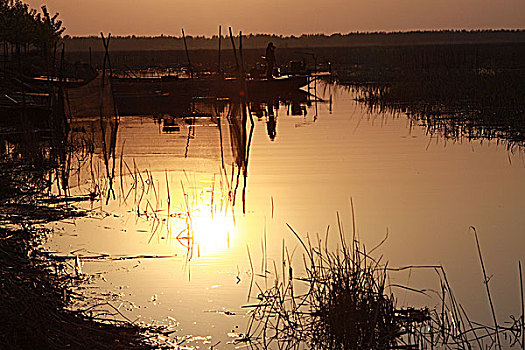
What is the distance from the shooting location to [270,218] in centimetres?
923

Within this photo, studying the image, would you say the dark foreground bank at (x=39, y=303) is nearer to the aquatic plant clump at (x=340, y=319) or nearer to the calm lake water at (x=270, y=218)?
the calm lake water at (x=270, y=218)

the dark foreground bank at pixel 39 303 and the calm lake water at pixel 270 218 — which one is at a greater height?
the dark foreground bank at pixel 39 303

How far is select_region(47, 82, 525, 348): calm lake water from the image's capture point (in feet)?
21.0

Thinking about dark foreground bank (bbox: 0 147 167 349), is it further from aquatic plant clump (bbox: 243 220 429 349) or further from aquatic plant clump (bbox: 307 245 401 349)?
aquatic plant clump (bbox: 307 245 401 349)

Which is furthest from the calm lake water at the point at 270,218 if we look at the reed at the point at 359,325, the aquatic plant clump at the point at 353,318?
the aquatic plant clump at the point at 353,318

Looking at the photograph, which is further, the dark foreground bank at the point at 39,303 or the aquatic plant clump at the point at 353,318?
the aquatic plant clump at the point at 353,318

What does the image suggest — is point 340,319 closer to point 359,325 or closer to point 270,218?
point 359,325

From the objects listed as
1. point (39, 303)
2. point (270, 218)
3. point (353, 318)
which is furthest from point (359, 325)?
point (270, 218)

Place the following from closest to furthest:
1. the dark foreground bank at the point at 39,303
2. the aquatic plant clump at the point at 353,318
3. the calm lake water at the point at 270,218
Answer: the dark foreground bank at the point at 39,303 → the aquatic plant clump at the point at 353,318 → the calm lake water at the point at 270,218

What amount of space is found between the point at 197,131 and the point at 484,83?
40.4 feet

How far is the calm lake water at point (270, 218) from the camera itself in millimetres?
6414

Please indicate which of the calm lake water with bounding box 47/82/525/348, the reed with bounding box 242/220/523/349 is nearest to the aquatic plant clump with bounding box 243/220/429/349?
the reed with bounding box 242/220/523/349

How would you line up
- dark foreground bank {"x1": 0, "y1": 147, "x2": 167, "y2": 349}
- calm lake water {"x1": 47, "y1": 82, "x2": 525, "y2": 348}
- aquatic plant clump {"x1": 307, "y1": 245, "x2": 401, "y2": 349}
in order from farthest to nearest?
calm lake water {"x1": 47, "y1": 82, "x2": 525, "y2": 348}
aquatic plant clump {"x1": 307, "y1": 245, "x2": 401, "y2": 349}
dark foreground bank {"x1": 0, "y1": 147, "x2": 167, "y2": 349}

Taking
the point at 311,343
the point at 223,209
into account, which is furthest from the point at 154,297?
the point at 223,209
